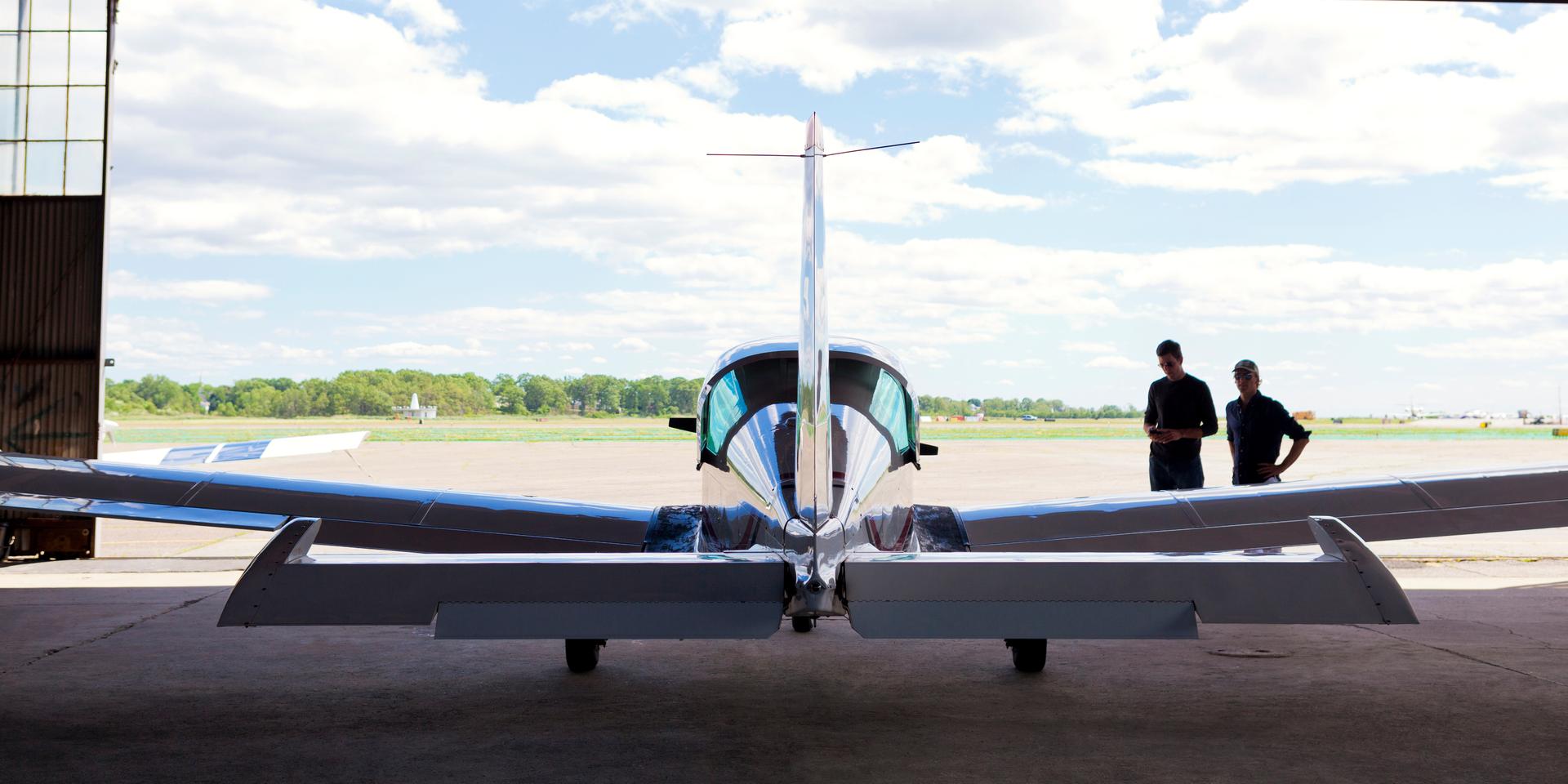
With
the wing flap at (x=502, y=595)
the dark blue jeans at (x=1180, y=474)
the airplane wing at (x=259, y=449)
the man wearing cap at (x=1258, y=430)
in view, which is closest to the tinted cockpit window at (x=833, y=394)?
the wing flap at (x=502, y=595)

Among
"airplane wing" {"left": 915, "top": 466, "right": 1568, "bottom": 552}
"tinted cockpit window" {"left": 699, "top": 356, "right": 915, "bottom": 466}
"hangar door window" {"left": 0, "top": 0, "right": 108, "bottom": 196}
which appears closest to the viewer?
"tinted cockpit window" {"left": 699, "top": 356, "right": 915, "bottom": 466}

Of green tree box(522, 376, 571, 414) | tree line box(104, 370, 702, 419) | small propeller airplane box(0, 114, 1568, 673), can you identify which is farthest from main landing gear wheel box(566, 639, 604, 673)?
green tree box(522, 376, 571, 414)

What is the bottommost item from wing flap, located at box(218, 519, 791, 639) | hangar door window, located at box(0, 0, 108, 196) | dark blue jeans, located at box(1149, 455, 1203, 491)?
wing flap, located at box(218, 519, 791, 639)

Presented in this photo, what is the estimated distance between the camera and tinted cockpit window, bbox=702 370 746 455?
5781mm

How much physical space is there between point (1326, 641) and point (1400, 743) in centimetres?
280

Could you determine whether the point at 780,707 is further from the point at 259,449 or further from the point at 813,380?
the point at 259,449

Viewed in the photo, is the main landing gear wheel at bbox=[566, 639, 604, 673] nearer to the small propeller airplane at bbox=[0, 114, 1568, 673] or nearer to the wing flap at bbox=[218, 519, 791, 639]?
the small propeller airplane at bbox=[0, 114, 1568, 673]

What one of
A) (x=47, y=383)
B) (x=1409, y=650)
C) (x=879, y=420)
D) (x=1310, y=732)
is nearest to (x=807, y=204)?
(x=879, y=420)

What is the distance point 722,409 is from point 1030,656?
2101 mm

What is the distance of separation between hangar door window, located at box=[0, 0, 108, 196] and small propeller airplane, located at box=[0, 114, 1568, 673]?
7.32m

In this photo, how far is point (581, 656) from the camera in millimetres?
6109

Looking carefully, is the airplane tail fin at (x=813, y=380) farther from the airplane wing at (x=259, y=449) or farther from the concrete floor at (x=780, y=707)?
the airplane wing at (x=259, y=449)

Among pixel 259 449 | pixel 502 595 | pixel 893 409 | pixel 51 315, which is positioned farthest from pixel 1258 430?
pixel 259 449

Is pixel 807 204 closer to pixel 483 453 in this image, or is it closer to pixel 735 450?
pixel 735 450
